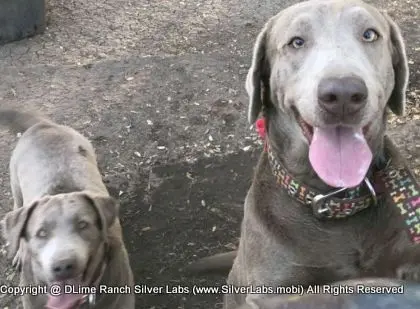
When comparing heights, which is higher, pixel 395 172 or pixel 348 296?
pixel 348 296

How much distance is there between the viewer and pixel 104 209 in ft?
11.1

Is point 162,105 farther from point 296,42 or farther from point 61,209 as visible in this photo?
point 296,42

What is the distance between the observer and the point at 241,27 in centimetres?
635

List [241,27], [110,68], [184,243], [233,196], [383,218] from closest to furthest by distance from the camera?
[383,218] < [184,243] < [233,196] < [110,68] < [241,27]

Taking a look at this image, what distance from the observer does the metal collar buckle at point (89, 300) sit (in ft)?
10.9

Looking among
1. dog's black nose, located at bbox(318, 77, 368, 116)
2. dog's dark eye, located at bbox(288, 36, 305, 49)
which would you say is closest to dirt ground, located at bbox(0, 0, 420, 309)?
dog's dark eye, located at bbox(288, 36, 305, 49)

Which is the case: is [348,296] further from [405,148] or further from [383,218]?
[405,148]

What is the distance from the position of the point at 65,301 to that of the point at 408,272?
166 centimetres

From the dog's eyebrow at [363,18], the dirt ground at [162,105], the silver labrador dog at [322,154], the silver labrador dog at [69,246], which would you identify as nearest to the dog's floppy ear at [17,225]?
the silver labrador dog at [69,246]

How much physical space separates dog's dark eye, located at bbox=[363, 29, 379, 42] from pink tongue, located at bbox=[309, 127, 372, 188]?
1.26 feet

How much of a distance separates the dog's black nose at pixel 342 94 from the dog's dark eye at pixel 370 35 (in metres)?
0.36

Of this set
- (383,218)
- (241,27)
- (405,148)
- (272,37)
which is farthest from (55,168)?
(241,27)

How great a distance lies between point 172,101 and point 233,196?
118cm

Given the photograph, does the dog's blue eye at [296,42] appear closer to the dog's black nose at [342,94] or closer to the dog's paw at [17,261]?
the dog's black nose at [342,94]
